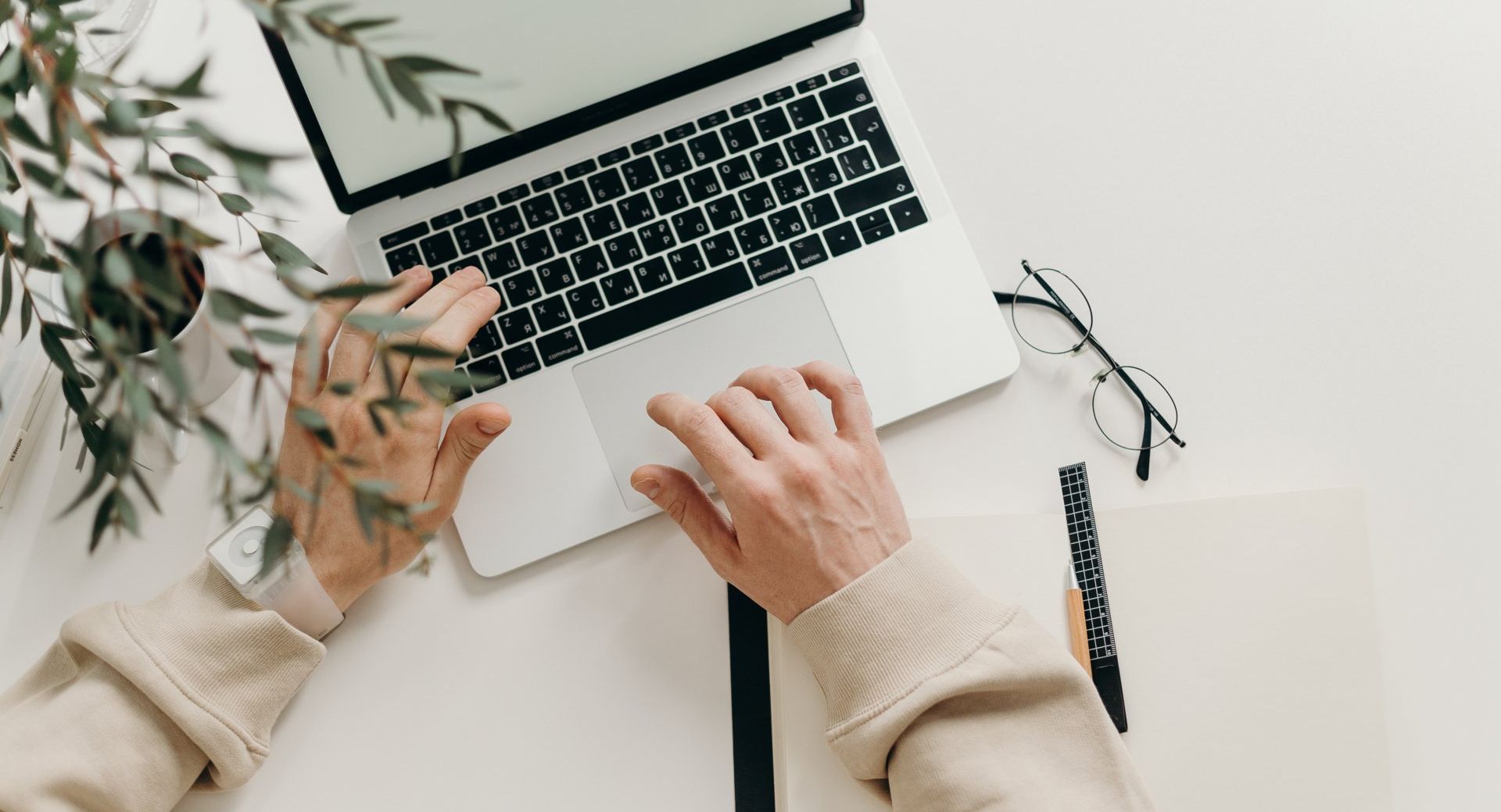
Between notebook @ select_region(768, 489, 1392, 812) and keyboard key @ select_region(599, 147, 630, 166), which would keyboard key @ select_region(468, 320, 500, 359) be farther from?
notebook @ select_region(768, 489, 1392, 812)

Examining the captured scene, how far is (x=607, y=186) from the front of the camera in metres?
0.90

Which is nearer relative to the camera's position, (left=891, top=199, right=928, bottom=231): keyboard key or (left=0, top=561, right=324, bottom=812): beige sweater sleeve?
(left=0, top=561, right=324, bottom=812): beige sweater sleeve

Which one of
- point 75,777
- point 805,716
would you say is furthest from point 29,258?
point 805,716

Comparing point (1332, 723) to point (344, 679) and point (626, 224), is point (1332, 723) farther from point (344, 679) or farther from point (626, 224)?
point (344, 679)

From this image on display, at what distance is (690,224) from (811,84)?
6.8 inches

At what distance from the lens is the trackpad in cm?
87

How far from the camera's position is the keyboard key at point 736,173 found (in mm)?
901

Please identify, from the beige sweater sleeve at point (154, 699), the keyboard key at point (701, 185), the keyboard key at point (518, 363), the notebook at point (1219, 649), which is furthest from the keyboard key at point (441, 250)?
the notebook at point (1219, 649)

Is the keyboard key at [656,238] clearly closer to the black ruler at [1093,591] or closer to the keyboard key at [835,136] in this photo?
the keyboard key at [835,136]


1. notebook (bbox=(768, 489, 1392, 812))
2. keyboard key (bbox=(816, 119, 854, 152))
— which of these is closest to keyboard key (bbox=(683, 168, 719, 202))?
keyboard key (bbox=(816, 119, 854, 152))

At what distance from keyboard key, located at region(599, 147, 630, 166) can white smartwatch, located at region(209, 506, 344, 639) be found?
41cm

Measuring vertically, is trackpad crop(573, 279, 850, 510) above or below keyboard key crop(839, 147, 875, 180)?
below

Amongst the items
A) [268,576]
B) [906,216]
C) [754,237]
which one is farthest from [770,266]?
[268,576]

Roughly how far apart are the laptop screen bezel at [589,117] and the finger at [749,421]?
276mm
